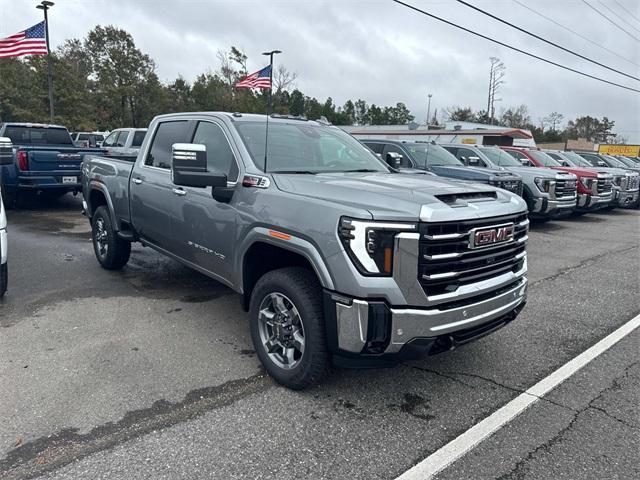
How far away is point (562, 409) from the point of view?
10.9ft

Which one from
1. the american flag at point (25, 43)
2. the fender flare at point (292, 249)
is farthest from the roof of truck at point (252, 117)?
the american flag at point (25, 43)

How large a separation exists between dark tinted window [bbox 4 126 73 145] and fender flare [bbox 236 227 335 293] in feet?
35.0

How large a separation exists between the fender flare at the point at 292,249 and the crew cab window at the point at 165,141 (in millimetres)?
1649

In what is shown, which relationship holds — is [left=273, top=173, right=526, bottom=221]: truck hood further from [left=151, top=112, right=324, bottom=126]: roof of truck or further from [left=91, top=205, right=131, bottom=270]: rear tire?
[left=91, top=205, right=131, bottom=270]: rear tire

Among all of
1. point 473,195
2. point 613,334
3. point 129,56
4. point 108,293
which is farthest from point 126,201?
point 129,56

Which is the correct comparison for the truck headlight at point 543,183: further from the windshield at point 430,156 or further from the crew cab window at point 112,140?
the crew cab window at point 112,140

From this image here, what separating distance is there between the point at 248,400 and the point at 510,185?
8.80 m

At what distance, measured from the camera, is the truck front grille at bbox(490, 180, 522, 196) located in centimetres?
1018

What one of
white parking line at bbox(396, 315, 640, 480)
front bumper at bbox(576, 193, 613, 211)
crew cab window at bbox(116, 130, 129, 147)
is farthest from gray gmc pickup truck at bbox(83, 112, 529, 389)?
crew cab window at bbox(116, 130, 129, 147)

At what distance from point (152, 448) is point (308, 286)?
1.31 metres

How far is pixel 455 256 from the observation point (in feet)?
10.0

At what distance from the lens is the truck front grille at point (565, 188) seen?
37.4ft

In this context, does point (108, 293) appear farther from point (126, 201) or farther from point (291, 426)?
point (291, 426)

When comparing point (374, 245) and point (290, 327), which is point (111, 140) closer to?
point (290, 327)
